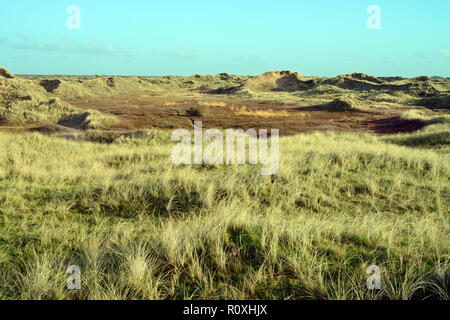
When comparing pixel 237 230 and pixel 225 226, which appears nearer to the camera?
pixel 225 226

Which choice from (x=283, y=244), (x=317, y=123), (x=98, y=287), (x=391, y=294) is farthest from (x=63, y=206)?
(x=317, y=123)

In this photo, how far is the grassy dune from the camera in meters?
3.06

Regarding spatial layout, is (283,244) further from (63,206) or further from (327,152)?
(327,152)

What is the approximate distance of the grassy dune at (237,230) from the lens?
3.06m

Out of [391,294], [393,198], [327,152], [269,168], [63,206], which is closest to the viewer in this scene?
[391,294]

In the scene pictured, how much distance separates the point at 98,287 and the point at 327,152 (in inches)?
344

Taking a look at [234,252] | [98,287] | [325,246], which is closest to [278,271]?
[234,252]

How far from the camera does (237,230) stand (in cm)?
443

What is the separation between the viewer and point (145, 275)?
10.5 ft

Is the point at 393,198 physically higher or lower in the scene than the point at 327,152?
lower

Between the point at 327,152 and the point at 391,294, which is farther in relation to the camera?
the point at 327,152

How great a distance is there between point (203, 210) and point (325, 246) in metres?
2.62
